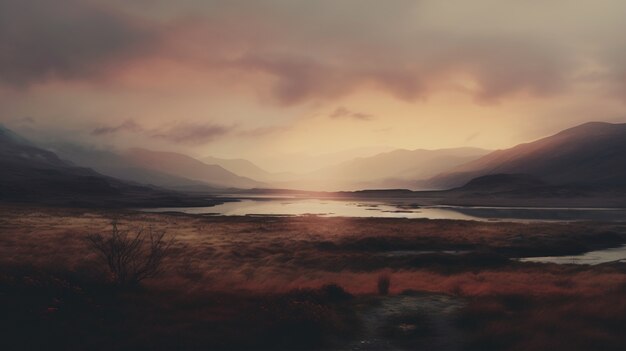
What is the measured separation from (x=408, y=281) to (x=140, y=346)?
18937mm

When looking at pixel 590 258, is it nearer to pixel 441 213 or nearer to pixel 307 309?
pixel 307 309

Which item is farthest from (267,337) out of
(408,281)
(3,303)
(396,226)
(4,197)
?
(4,197)

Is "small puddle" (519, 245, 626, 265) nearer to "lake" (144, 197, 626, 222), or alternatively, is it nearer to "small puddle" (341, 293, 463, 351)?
"small puddle" (341, 293, 463, 351)

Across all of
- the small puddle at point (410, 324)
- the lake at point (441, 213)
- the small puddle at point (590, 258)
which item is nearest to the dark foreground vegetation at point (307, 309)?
the small puddle at point (410, 324)

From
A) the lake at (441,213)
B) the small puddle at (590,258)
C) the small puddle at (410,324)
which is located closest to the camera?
the small puddle at (410,324)

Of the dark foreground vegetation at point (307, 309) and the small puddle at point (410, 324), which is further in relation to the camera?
the small puddle at point (410, 324)

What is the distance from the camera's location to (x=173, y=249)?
135 feet

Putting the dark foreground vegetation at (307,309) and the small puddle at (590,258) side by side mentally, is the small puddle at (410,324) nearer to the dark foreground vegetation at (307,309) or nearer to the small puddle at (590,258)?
the dark foreground vegetation at (307,309)

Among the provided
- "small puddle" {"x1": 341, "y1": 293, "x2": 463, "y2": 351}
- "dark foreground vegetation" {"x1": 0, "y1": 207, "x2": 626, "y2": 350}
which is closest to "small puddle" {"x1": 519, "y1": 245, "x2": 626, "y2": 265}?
"dark foreground vegetation" {"x1": 0, "y1": 207, "x2": 626, "y2": 350}

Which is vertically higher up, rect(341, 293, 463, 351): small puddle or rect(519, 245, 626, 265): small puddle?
rect(341, 293, 463, 351): small puddle

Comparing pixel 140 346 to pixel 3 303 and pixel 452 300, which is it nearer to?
pixel 3 303

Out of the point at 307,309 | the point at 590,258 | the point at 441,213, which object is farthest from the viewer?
the point at 441,213

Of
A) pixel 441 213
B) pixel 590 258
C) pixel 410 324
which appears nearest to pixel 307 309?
pixel 410 324

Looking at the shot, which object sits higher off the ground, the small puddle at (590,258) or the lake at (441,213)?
the lake at (441,213)
